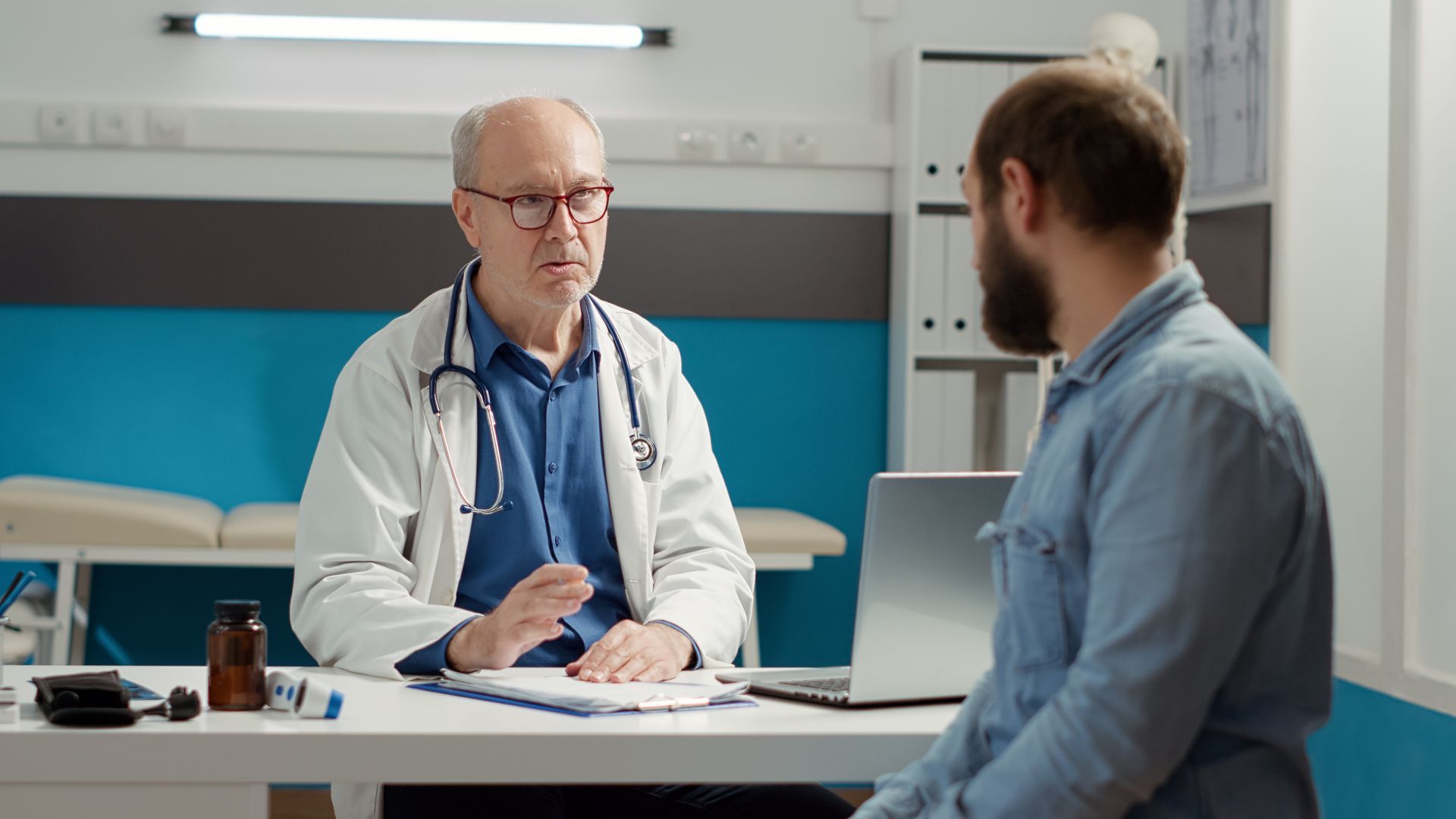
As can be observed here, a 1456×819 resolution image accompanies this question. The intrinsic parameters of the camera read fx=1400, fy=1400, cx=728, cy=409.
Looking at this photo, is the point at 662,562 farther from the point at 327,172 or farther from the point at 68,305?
the point at 68,305

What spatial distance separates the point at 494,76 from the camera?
3539mm

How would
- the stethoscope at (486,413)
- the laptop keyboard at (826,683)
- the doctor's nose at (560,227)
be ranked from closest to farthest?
the laptop keyboard at (826,683), the stethoscope at (486,413), the doctor's nose at (560,227)

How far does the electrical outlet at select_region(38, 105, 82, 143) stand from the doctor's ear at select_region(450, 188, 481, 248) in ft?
5.92

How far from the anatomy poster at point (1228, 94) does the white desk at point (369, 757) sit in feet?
7.16

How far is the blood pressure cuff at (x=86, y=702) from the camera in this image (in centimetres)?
123

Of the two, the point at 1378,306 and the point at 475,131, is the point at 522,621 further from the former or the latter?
the point at 1378,306

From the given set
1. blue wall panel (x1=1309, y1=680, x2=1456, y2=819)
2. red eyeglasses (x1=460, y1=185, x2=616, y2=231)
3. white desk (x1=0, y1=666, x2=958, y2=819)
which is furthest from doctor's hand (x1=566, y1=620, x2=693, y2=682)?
blue wall panel (x1=1309, y1=680, x2=1456, y2=819)

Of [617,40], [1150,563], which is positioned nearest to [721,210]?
[617,40]

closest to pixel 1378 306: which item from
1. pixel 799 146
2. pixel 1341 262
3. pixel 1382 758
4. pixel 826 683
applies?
pixel 1341 262

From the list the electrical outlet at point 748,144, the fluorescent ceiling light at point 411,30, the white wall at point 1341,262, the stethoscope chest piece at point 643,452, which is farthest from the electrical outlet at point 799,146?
the stethoscope chest piece at point 643,452

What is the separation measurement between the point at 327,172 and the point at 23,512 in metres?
1.09

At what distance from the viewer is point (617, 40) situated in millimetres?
3525

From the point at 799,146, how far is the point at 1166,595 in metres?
2.72

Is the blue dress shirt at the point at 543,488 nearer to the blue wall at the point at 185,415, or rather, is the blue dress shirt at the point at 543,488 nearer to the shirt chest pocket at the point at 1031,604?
the shirt chest pocket at the point at 1031,604
